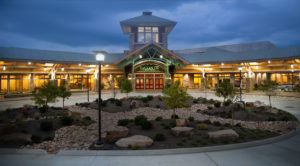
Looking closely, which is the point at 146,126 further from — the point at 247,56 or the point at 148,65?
the point at 148,65

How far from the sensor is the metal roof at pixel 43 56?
127ft

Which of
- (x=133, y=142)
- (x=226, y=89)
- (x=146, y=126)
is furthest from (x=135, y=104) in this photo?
(x=133, y=142)

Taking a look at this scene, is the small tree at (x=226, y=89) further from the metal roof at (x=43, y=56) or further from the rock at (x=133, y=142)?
the metal roof at (x=43, y=56)

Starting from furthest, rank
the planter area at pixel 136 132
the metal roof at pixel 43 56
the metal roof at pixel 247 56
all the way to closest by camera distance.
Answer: the metal roof at pixel 247 56 → the metal roof at pixel 43 56 → the planter area at pixel 136 132

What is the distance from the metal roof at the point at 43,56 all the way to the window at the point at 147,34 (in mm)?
7466

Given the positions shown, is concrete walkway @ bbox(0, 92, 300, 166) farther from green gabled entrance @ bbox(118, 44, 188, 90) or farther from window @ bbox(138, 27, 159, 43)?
window @ bbox(138, 27, 159, 43)

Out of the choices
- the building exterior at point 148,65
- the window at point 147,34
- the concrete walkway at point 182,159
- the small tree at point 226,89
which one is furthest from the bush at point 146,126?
the window at point 147,34

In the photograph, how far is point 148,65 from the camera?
5484 centimetres

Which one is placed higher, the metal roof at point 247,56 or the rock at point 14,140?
the metal roof at point 247,56

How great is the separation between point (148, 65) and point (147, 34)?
273 inches

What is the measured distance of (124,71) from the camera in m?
56.1

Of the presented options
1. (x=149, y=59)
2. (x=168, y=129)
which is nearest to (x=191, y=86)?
(x=149, y=59)

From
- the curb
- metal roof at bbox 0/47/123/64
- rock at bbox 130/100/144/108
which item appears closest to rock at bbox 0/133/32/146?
the curb

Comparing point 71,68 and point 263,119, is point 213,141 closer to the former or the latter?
point 263,119
